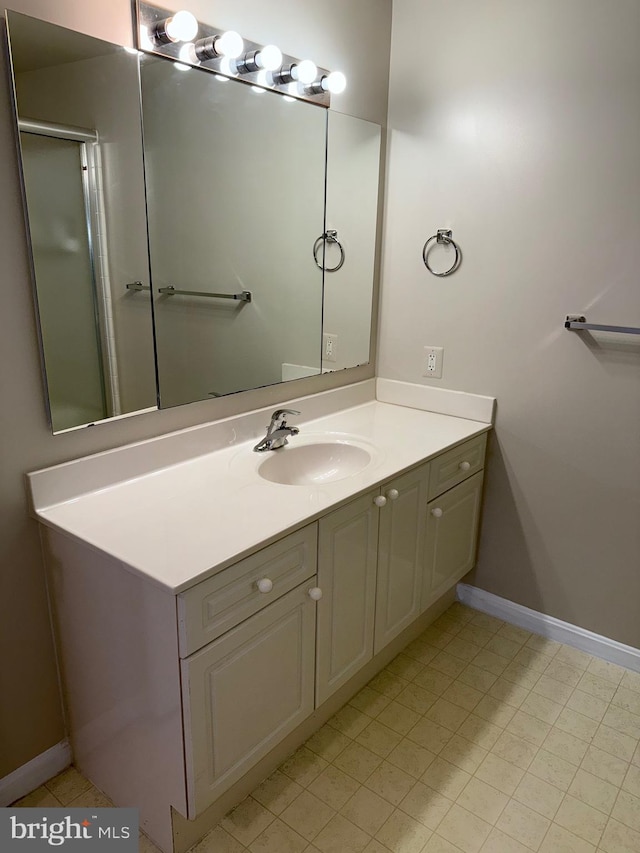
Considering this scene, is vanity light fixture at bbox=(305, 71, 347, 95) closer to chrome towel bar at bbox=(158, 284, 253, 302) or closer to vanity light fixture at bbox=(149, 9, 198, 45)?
vanity light fixture at bbox=(149, 9, 198, 45)

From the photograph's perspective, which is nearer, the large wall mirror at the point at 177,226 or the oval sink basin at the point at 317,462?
the large wall mirror at the point at 177,226

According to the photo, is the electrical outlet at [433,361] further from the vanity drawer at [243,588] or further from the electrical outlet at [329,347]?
the vanity drawer at [243,588]

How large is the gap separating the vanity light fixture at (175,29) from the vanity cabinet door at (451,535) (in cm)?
149

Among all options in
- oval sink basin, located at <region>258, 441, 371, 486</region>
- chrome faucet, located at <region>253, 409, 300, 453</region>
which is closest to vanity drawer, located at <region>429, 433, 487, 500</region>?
oval sink basin, located at <region>258, 441, 371, 486</region>

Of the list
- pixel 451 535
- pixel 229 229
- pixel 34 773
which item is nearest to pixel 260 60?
pixel 229 229

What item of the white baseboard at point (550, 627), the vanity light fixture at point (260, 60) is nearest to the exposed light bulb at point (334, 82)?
the vanity light fixture at point (260, 60)

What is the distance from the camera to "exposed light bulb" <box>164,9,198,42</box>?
1436mm

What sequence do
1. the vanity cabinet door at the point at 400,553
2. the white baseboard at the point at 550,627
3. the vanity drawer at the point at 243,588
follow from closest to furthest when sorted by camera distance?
the vanity drawer at the point at 243,588 → the vanity cabinet door at the point at 400,553 → the white baseboard at the point at 550,627

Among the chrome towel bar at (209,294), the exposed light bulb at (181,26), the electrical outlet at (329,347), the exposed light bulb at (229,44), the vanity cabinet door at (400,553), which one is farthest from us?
the electrical outlet at (329,347)

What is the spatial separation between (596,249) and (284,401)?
1123 mm

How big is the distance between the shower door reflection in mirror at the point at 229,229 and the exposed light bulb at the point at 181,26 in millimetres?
77

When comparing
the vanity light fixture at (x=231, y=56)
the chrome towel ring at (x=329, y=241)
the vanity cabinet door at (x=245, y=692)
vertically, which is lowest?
the vanity cabinet door at (x=245, y=692)

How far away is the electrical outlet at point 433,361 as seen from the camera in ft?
7.47

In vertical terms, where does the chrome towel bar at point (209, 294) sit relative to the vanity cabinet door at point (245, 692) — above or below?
above
